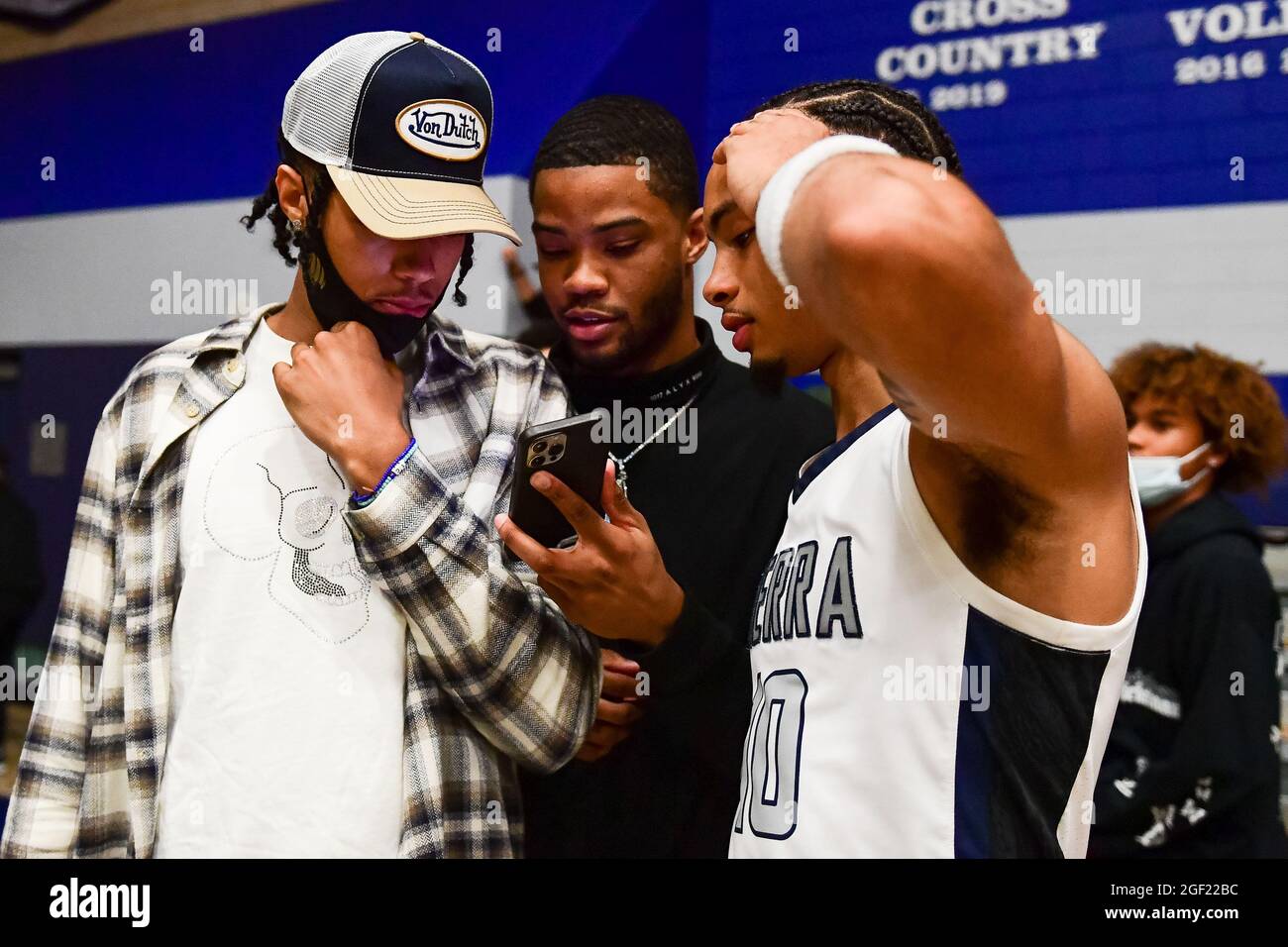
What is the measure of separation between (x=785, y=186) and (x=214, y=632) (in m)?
1.02

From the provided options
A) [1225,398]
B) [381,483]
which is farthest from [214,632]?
[1225,398]

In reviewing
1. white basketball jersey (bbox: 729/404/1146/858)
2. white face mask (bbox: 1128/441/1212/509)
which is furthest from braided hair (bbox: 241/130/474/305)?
white face mask (bbox: 1128/441/1212/509)

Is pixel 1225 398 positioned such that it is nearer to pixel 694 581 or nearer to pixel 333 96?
pixel 694 581

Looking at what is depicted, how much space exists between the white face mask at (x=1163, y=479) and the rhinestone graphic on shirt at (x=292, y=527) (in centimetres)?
142

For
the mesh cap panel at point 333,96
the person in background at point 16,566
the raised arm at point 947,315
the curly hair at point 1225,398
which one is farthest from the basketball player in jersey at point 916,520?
the person in background at point 16,566

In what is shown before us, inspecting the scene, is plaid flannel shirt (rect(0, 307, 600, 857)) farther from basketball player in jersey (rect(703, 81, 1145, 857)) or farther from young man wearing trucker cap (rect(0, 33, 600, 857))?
basketball player in jersey (rect(703, 81, 1145, 857))

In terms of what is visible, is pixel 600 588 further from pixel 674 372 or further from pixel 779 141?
pixel 779 141

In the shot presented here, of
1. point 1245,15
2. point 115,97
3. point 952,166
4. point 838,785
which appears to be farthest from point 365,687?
point 1245,15

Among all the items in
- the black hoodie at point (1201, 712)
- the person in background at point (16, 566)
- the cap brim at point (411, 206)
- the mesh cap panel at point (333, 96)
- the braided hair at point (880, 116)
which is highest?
the mesh cap panel at point (333, 96)

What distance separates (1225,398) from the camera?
209cm

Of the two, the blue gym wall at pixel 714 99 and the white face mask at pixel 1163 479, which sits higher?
the blue gym wall at pixel 714 99

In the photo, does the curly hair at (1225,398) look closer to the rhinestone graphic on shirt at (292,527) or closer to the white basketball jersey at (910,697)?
the white basketball jersey at (910,697)

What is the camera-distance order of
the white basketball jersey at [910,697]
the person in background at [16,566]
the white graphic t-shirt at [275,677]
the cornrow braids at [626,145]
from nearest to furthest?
the white basketball jersey at [910,697]
the white graphic t-shirt at [275,677]
the cornrow braids at [626,145]
the person in background at [16,566]

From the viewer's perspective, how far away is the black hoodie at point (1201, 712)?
1.95 metres
